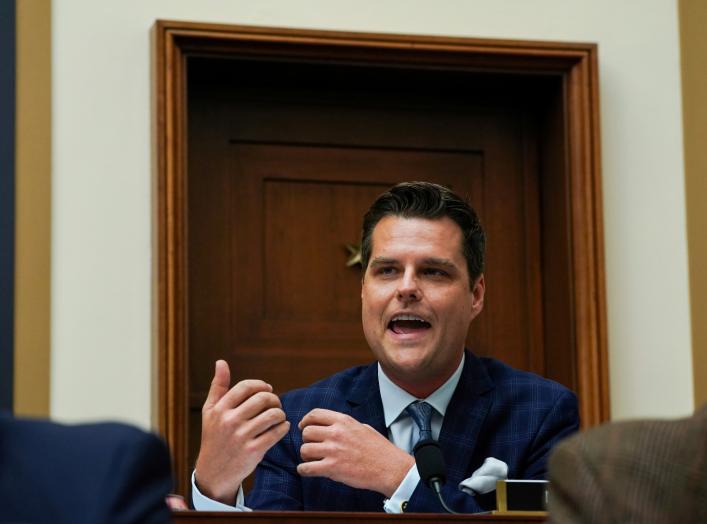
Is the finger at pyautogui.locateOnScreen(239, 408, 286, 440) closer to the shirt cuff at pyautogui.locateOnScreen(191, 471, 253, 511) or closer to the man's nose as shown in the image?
the shirt cuff at pyautogui.locateOnScreen(191, 471, 253, 511)

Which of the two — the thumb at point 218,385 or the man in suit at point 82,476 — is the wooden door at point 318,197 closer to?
the thumb at point 218,385

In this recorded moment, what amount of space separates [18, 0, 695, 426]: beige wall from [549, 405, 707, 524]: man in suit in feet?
9.57

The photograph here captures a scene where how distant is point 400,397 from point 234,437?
0.48 metres

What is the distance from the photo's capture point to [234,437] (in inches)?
119

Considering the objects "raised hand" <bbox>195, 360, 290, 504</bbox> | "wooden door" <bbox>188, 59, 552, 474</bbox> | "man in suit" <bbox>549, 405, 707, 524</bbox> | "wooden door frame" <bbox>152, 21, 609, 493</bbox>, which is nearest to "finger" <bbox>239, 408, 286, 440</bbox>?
"raised hand" <bbox>195, 360, 290, 504</bbox>

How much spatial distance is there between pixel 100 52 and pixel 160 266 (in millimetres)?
648

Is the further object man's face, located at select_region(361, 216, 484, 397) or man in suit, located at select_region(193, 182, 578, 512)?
man's face, located at select_region(361, 216, 484, 397)

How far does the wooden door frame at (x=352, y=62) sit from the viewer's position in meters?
4.21

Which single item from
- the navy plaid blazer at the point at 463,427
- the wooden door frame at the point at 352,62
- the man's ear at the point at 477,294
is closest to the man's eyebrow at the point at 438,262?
the man's ear at the point at 477,294

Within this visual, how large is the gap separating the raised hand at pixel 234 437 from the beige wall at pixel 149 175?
120 centimetres

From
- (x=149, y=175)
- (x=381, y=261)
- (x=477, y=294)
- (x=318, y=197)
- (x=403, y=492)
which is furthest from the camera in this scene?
(x=318, y=197)

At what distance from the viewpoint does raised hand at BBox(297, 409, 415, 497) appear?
301 cm

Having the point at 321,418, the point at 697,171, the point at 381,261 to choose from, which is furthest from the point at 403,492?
the point at 697,171

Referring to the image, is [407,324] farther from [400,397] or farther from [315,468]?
[315,468]
